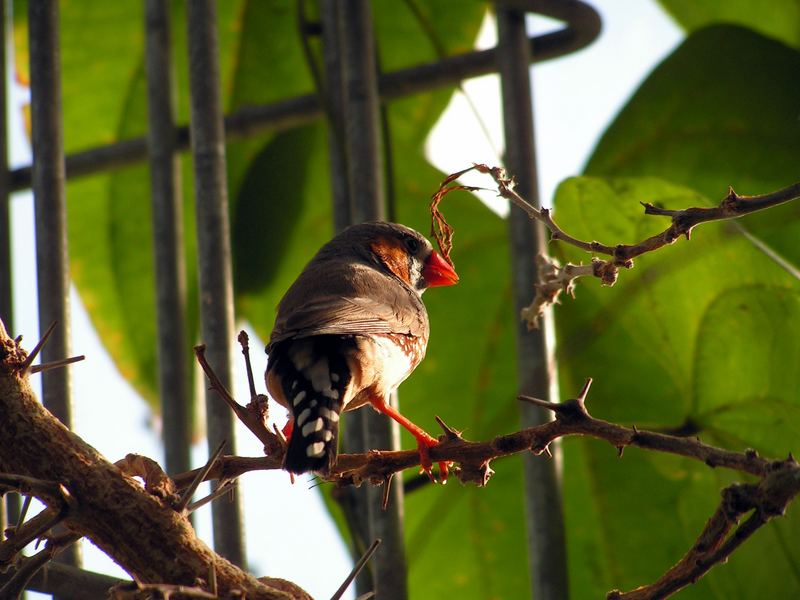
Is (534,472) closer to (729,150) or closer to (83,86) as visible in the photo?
(729,150)

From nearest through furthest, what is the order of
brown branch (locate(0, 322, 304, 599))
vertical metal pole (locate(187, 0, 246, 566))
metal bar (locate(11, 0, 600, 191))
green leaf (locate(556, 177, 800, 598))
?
brown branch (locate(0, 322, 304, 599)) < vertical metal pole (locate(187, 0, 246, 566)) < green leaf (locate(556, 177, 800, 598)) < metal bar (locate(11, 0, 600, 191))

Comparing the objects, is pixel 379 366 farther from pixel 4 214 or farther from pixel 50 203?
pixel 4 214

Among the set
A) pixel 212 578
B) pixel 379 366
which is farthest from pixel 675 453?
pixel 379 366

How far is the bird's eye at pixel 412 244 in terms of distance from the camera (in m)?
2.85

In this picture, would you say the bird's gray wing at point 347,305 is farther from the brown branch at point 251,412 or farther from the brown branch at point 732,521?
the brown branch at point 732,521

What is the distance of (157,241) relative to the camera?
2254 millimetres

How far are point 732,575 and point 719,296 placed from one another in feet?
1.92

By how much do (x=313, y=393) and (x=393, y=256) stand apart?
3.34ft

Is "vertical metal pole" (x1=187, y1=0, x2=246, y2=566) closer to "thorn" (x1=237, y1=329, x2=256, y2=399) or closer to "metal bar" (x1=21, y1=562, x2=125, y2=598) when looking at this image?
"metal bar" (x1=21, y1=562, x2=125, y2=598)

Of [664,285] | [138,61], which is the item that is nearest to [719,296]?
[664,285]

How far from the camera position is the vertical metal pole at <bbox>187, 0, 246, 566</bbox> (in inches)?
75.7

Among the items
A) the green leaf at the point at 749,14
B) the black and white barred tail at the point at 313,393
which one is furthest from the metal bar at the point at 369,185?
the green leaf at the point at 749,14

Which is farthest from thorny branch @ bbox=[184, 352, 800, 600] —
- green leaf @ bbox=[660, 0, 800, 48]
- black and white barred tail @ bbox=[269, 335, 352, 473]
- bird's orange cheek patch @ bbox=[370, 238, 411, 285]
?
green leaf @ bbox=[660, 0, 800, 48]

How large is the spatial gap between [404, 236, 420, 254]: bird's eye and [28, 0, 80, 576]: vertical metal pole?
104 cm
